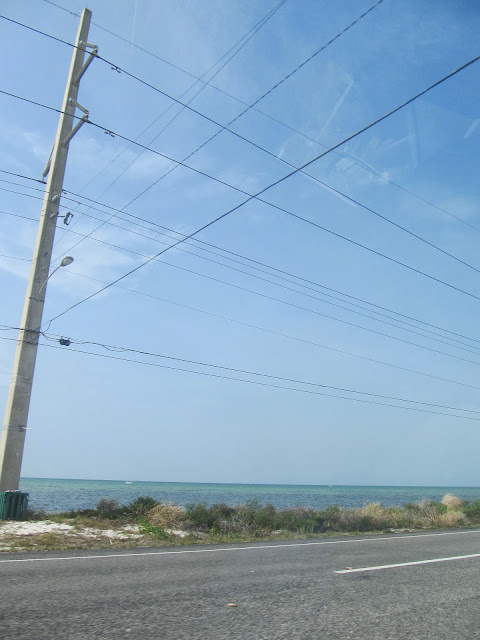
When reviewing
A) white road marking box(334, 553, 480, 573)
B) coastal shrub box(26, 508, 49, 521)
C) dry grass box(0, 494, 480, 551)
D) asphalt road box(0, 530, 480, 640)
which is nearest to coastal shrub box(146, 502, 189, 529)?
dry grass box(0, 494, 480, 551)

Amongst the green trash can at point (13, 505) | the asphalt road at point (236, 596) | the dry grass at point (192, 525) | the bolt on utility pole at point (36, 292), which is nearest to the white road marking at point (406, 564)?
the asphalt road at point (236, 596)

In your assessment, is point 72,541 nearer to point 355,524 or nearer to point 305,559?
point 305,559

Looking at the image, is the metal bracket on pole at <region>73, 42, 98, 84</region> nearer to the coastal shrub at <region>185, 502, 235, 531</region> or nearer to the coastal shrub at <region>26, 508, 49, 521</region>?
the coastal shrub at <region>26, 508, 49, 521</region>

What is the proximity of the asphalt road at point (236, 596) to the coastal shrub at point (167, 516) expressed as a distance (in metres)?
6.16

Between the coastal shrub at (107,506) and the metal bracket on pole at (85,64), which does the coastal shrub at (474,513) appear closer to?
the coastal shrub at (107,506)

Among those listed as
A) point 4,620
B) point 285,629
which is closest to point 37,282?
point 4,620

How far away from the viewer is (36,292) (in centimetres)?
1611

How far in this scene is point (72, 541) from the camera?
1096cm

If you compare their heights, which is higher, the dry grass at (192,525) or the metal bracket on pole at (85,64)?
Answer: the metal bracket on pole at (85,64)

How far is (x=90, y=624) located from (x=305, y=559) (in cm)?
529

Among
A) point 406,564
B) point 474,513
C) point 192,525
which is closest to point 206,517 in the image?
point 192,525

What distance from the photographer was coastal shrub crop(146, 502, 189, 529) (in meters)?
15.2

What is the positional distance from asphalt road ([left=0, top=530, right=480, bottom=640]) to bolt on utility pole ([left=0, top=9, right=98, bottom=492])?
6525 millimetres

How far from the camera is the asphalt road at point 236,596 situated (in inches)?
176
